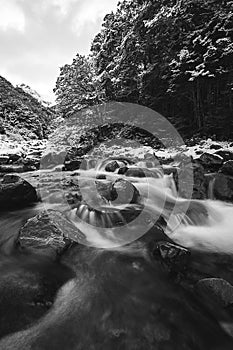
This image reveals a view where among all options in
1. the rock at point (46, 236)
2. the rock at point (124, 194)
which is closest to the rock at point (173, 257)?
the rock at point (46, 236)

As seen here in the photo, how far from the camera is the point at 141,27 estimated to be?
1895cm

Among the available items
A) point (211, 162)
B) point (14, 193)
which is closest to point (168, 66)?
point (211, 162)

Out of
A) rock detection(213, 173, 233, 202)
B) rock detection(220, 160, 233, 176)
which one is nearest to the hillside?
rock detection(220, 160, 233, 176)

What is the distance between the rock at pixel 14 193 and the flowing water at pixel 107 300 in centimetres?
88

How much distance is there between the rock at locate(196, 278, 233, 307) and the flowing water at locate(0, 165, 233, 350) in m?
0.14

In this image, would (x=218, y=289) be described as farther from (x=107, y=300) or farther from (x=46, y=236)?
(x=46, y=236)

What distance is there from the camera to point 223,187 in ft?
24.2

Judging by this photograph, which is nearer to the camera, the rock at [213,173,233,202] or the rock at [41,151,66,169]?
the rock at [213,173,233,202]

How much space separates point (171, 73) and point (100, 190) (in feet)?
47.0

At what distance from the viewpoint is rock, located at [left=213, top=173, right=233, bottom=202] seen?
7.25 m

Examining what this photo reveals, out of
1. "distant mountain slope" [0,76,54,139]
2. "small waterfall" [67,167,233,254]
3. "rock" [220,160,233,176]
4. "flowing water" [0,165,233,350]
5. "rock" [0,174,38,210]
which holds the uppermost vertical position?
"distant mountain slope" [0,76,54,139]

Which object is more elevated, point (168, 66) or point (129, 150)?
point (168, 66)

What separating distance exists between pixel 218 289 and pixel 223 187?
5.11 m

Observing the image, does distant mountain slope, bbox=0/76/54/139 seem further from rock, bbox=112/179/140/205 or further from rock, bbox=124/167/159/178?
rock, bbox=112/179/140/205
